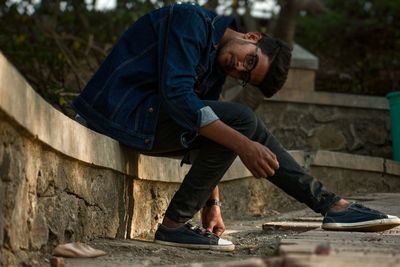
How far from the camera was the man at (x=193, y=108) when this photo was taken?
3.88m

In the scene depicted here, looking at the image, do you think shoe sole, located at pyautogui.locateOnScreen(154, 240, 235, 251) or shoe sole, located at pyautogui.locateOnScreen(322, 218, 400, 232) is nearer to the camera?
shoe sole, located at pyautogui.locateOnScreen(154, 240, 235, 251)

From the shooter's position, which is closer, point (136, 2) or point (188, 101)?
point (188, 101)

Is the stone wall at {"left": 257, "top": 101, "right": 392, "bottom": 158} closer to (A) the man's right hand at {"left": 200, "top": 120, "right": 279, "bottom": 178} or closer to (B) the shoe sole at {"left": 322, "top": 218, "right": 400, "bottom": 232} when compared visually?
(B) the shoe sole at {"left": 322, "top": 218, "right": 400, "bottom": 232}

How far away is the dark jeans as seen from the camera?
4031 mm

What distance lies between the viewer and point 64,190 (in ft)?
12.0

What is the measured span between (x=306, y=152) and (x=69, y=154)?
3.70 metres

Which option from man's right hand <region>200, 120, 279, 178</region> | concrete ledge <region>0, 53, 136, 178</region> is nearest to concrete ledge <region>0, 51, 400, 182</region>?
concrete ledge <region>0, 53, 136, 178</region>

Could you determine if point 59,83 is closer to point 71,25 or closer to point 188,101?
point 71,25

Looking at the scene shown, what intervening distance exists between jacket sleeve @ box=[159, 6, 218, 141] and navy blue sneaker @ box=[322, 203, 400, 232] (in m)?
0.82

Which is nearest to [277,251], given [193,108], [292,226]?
[193,108]

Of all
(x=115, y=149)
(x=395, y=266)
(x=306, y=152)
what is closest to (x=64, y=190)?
(x=115, y=149)

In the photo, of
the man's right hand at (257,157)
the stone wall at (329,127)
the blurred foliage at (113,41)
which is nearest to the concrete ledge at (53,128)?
the man's right hand at (257,157)

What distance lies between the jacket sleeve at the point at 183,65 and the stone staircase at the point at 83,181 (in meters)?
0.37

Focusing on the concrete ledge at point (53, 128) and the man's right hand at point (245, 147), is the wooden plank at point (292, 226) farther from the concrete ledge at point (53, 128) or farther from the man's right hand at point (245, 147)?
the man's right hand at point (245, 147)
